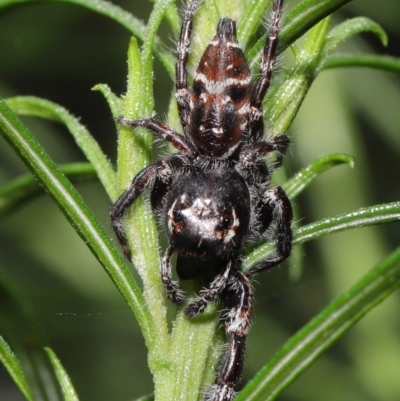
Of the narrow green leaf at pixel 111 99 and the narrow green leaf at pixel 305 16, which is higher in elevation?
the narrow green leaf at pixel 305 16

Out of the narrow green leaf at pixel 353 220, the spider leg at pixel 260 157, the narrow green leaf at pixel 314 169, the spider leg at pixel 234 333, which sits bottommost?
the spider leg at pixel 234 333

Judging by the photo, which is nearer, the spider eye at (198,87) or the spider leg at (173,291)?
the spider leg at (173,291)

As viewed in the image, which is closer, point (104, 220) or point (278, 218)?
point (278, 218)

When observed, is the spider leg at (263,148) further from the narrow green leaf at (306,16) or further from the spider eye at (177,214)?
the narrow green leaf at (306,16)

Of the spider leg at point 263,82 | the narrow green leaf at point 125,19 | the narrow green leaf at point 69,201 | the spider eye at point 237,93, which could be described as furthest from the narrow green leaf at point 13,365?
the spider eye at point 237,93

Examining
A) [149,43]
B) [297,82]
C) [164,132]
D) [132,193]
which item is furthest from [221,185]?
[149,43]

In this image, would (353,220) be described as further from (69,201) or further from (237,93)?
(237,93)

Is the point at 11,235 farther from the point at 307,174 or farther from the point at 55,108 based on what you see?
the point at 307,174

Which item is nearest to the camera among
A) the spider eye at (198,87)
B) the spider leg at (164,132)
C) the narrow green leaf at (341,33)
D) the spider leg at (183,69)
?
the spider leg at (164,132)
